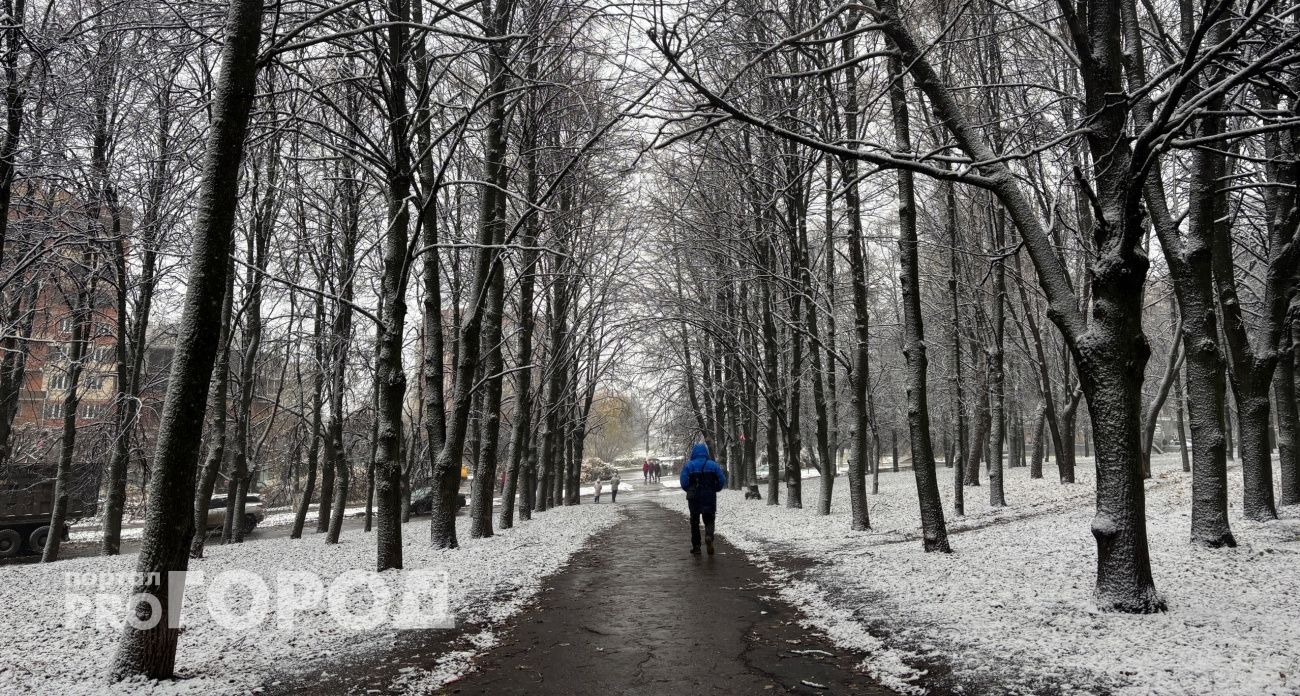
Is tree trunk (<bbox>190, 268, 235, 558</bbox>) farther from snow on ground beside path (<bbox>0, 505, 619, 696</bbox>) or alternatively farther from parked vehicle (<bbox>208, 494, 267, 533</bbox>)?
parked vehicle (<bbox>208, 494, 267, 533</bbox>)

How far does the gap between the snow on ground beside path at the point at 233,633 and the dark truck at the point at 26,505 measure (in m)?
10.5

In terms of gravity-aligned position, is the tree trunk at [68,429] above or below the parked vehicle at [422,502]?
above

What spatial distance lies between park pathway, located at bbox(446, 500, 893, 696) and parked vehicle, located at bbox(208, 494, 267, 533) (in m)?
22.2

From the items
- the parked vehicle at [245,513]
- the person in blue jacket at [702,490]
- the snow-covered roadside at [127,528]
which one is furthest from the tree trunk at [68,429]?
the person in blue jacket at [702,490]

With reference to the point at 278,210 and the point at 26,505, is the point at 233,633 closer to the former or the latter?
the point at 278,210

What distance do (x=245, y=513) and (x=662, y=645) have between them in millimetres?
27776

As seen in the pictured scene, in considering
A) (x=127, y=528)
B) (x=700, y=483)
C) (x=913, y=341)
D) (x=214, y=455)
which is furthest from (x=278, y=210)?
(x=127, y=528)

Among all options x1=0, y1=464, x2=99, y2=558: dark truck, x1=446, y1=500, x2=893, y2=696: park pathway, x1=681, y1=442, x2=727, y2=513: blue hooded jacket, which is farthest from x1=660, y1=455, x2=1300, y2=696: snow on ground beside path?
x1=0, y1=464, x2=99, y2=558: dark truck

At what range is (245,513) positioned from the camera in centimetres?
2823

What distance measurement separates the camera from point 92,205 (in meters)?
13.4

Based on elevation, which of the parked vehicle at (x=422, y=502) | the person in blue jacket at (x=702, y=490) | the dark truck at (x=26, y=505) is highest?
the person in blue jacket at (x=702, y=490)

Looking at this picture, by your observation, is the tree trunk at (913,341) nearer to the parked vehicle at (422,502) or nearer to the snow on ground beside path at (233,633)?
the snow on ground beside path at (233,633)

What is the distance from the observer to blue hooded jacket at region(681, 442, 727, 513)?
11906 mm

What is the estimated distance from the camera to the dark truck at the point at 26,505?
20.3 meters
